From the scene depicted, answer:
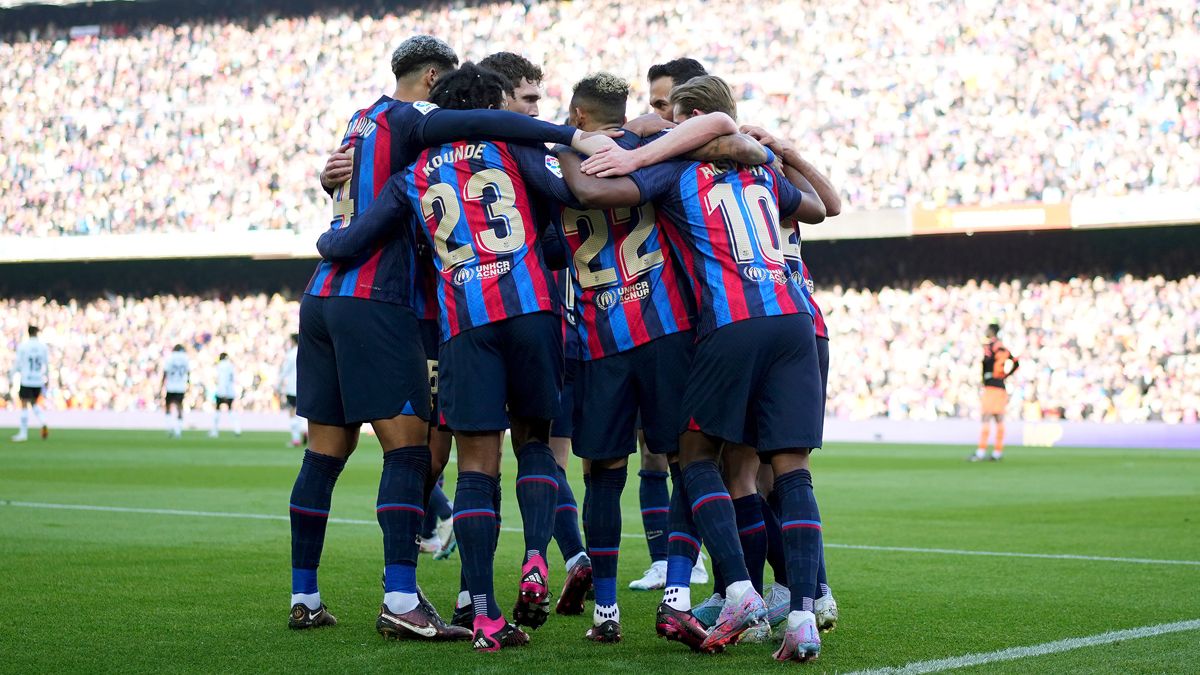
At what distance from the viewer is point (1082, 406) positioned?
2719 centimetres

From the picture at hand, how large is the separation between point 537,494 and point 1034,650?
1695 millimetres

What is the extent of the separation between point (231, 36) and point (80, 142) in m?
4.99

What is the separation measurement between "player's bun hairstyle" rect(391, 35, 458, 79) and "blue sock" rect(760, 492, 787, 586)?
2.06 metres

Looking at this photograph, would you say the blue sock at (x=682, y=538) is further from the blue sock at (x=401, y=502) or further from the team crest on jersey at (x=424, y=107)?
the team crest on jersey at (x=424, y=107)

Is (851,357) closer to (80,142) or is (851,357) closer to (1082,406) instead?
(1082,406)

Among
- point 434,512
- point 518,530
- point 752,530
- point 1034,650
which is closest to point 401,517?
point 752,530

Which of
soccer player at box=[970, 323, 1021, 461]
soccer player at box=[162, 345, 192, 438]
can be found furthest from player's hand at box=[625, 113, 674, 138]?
soccer player at box=[162, 345, 192, 438]

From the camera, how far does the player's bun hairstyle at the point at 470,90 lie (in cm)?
487

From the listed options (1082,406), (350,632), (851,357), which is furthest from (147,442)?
(350,632)

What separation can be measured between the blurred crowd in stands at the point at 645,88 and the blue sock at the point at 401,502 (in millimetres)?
24985

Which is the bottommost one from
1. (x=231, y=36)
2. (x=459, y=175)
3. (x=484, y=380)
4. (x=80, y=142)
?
(x=484, y=380)

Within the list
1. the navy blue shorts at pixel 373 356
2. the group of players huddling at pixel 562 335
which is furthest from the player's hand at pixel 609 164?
the navy blue shorts at pixel 373 356

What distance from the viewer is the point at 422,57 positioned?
517 cm

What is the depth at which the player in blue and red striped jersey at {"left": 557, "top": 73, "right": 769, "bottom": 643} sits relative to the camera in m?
4.74
